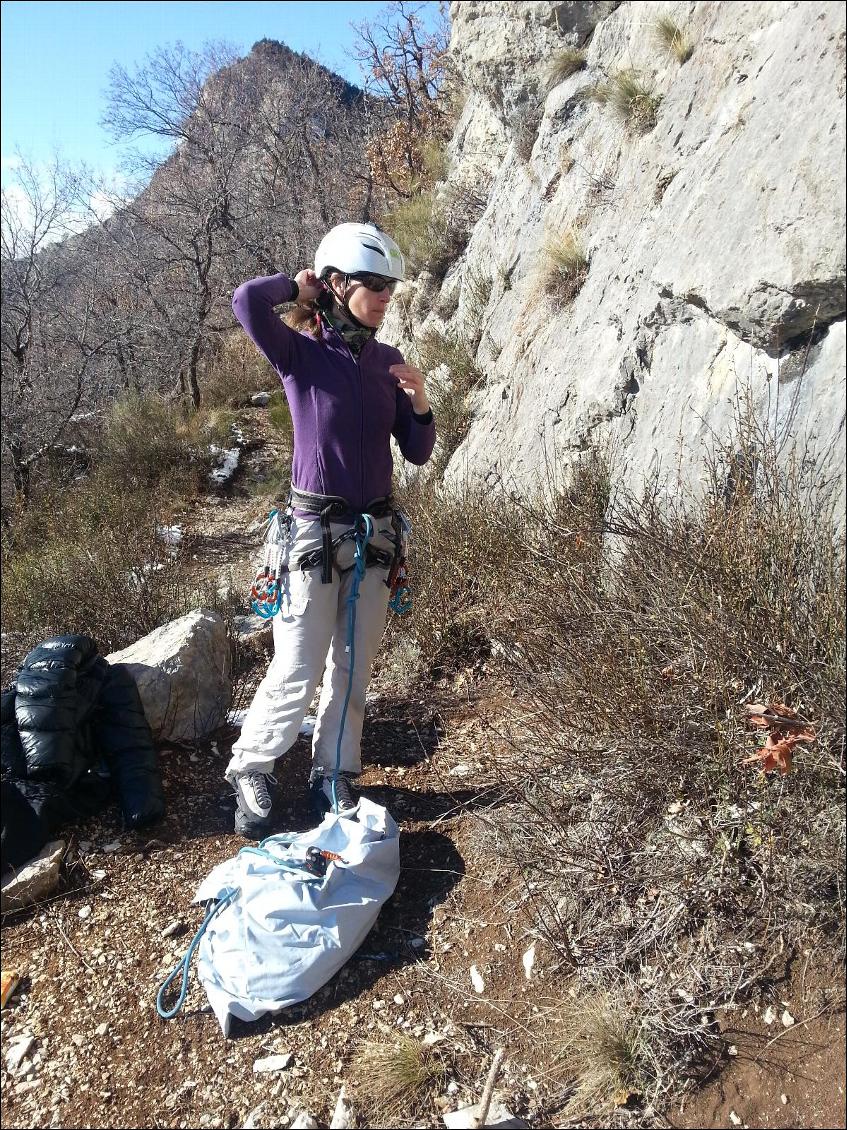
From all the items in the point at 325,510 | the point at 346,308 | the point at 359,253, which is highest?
the point at 359,253

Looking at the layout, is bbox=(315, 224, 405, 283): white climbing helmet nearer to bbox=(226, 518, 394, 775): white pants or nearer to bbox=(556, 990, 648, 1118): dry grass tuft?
bbox=(226, 518, 394, 775): white pants

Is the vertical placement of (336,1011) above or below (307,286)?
below

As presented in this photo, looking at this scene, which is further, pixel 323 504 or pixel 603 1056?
pixel 323 504

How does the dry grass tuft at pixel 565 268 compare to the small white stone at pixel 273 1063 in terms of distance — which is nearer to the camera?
the small white stone at pixel 273 1063

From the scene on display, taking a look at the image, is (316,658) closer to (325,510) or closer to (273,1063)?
(325,510)

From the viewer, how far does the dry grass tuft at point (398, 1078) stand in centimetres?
192

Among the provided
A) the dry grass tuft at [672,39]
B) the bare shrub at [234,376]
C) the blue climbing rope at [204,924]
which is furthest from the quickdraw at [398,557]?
the bare shrub at [234,376]

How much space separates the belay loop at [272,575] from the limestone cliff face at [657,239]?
1516 mm

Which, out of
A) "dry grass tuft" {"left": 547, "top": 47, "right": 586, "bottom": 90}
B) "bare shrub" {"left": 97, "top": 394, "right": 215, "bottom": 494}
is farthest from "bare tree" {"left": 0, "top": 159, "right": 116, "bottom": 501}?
"dry grass tuft" {"left": 547, "top": 47, "right": 586, "bottom": 90}

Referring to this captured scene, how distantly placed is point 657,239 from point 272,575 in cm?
292

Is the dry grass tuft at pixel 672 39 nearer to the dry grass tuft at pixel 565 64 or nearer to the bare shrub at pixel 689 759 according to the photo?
the dry grass tuft at pixel 565 64

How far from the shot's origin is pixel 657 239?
4219 mm

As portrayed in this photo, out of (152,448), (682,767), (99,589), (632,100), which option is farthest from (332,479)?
(152,448)

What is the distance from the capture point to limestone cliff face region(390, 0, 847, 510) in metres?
2.77
